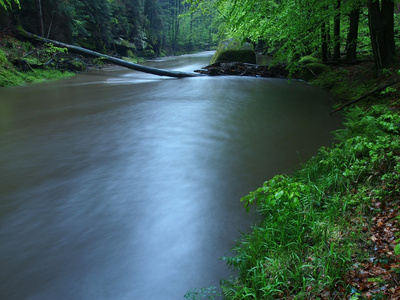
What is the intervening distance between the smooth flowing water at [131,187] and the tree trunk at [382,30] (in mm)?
2104

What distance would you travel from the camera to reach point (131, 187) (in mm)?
4141

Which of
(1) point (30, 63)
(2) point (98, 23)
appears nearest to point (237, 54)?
(1) point (30, 63)

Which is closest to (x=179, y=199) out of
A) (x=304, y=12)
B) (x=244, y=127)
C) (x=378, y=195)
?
(x=378, y=195)

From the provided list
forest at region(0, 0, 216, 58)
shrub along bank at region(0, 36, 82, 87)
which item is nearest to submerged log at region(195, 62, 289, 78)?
forest at region(0, 0, 216, 58)

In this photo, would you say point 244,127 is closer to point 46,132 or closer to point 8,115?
point 46,132

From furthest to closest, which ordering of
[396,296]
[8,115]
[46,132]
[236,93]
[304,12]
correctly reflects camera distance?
[236,93], [304,12], [8,115], [46,132], [396,296]

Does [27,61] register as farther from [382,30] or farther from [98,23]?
[382,30]

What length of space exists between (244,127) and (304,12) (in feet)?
14.4

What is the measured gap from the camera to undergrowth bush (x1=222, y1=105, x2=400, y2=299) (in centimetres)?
215

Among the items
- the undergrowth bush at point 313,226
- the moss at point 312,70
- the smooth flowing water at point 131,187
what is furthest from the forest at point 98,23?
the moss at point 312,70

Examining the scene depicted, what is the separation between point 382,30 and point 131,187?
8.90 metres

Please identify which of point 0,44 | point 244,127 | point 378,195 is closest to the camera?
point 378,195

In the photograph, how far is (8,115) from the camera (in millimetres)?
7668

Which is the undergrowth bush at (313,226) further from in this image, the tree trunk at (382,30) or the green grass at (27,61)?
the green grass at (27,61)
